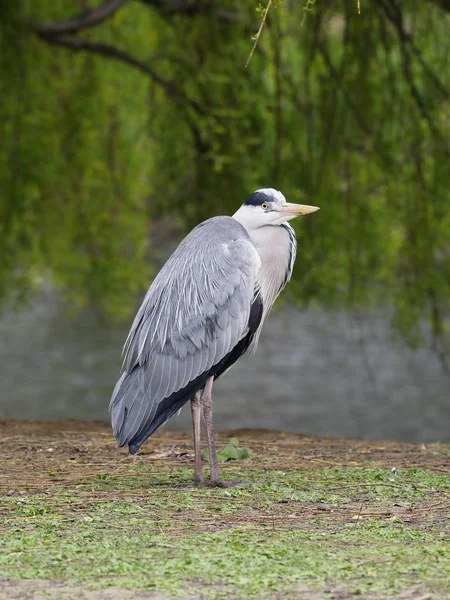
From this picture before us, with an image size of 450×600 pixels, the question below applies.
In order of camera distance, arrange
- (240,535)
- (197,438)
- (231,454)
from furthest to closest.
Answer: (231,454), (197,438), (240,535)

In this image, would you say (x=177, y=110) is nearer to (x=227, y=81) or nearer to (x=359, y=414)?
(x=227, y=81)

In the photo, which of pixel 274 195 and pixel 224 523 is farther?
pixel 274 195

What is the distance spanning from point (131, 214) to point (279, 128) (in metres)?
2.09

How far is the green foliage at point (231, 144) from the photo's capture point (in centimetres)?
723

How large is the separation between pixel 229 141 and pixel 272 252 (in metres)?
2.67

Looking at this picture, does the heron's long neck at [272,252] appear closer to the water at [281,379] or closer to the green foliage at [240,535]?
the green foliage at [240,535]

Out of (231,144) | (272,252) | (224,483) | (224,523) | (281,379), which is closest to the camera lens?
(224,523)

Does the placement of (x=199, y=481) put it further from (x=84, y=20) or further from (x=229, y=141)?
(x=84, y=20)

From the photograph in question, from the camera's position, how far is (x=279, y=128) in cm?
712

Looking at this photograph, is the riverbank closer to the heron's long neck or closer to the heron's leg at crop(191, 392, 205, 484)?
the heron's leg at crop(191, 392, 205, 484)

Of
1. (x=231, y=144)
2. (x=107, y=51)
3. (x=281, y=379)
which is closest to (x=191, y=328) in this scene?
(x=231, y=144)

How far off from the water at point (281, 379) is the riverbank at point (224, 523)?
1036cm

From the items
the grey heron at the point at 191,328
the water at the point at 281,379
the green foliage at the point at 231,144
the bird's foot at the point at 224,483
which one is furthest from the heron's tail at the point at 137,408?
the water at the point at 281,379

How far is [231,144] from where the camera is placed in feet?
25.3
